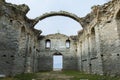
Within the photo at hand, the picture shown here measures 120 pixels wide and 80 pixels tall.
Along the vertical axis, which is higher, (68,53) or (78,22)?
(78,22)

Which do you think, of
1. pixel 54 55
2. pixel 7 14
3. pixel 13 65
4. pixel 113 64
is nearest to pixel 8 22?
pixel 7 14

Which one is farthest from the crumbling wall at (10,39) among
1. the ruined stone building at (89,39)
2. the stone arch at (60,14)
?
the stone arch at (60,14)

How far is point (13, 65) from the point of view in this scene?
13.4 metres

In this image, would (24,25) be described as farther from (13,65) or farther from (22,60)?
(13,65)

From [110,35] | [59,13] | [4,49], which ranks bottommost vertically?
[4,49]

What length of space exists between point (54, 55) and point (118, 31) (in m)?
16.6

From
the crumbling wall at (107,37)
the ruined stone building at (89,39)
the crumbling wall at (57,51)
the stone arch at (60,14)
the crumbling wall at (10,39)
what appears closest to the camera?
the crumbling wall at (107,37)

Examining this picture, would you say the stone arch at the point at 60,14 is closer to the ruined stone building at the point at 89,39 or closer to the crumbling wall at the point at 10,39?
the ruined stone building at the point at 89,39

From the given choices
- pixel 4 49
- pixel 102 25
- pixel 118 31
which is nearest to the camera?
pixel 118 31

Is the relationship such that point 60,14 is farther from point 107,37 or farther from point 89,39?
point 107,37

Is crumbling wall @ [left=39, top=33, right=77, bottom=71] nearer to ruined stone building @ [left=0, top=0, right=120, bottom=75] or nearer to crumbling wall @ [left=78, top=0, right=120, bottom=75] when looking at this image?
ruined stone building @ [left=0, top=0, right=120, bottom=75]

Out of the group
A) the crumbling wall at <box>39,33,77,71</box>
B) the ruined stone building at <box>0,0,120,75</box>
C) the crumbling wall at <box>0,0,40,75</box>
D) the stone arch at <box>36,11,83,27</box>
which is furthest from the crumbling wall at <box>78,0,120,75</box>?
the crumbling wall at <box>39,33,77,71</box>

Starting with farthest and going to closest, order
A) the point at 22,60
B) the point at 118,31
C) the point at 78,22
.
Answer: the point at 78,22 → the point at 22,60 → the point at 118,31

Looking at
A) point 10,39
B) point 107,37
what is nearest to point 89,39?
point 107,37
